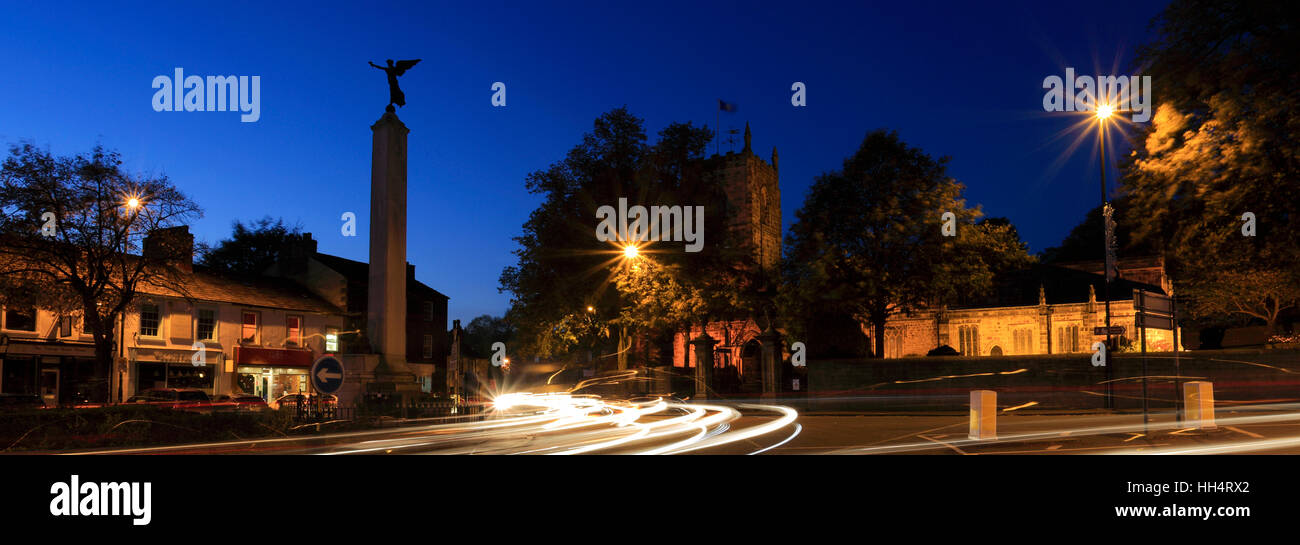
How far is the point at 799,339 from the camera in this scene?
43.5 metres

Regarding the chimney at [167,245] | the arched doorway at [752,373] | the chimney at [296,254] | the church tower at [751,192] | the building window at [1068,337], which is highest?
the church tower at [751,192]

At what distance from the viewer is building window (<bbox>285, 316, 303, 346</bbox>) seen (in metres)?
45.5

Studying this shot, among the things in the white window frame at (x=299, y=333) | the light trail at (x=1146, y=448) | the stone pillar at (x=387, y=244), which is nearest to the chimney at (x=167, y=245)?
the stone pillar at (x=387, y=244)

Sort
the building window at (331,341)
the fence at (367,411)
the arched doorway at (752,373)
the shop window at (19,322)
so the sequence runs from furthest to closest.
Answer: the building window at (331,341) → the arched doorway at (752,373) → the shop window at (19,322) → the fence at (367,411)

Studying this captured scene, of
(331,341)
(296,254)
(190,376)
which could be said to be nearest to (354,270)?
(296,254)

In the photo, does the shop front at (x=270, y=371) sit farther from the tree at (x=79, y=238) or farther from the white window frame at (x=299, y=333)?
the tree at (x=79, y=238)

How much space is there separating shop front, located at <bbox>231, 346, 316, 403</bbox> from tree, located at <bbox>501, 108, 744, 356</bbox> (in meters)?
12.1

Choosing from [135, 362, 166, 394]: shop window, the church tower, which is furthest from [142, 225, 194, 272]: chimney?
the church tower

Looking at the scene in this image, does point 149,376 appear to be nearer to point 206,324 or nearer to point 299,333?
point 206,324

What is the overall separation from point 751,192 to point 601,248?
28117mm

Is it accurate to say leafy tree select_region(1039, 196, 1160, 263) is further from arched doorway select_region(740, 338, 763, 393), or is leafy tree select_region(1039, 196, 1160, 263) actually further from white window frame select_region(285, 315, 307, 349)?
white window frame select_region(285, 315, 307, 349)

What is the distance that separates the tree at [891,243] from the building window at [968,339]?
15.1m

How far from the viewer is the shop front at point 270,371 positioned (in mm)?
42344

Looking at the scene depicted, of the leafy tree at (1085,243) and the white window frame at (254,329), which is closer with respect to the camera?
the white window frame at (254,329)
